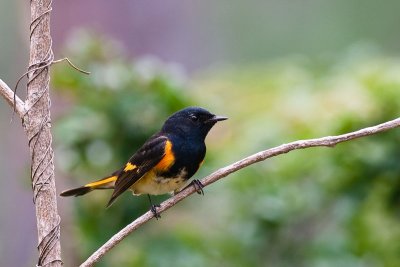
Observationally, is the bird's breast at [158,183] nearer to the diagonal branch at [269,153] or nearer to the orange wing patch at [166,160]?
the orange wing patch at [166,160]

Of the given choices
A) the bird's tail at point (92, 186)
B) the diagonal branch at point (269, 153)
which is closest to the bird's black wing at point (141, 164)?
the bird's tail at point (92, 186)

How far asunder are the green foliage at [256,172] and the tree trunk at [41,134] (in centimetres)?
203

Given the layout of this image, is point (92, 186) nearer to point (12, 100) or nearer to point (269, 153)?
point (12, 100)

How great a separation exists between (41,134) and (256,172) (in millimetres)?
2614

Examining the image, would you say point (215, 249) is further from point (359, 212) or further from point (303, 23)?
point (303, 23)

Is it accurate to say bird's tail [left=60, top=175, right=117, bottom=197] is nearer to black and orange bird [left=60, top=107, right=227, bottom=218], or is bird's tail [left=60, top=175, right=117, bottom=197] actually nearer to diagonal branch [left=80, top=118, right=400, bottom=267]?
black and orange bird [left=60, top=107, right=227, bottom=218]

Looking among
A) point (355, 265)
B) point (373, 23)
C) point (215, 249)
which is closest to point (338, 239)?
point (355, 265)

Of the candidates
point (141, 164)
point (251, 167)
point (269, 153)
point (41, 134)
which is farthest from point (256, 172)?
point (41, 134)

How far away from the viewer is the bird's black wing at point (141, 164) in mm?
3752

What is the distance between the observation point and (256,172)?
200 inches

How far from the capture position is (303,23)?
12383 millimetres

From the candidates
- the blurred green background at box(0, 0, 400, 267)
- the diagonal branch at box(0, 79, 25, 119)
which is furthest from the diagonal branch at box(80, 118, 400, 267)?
the blurred green background at box(0, 0, 400, 267)

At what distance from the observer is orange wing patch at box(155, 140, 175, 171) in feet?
12.4

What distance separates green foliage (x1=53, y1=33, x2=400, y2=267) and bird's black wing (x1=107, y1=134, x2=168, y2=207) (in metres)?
0.83
